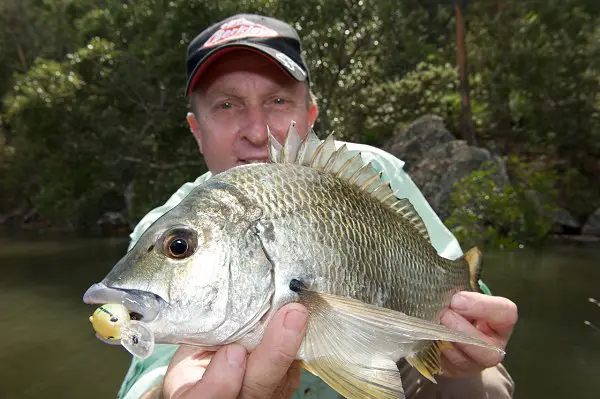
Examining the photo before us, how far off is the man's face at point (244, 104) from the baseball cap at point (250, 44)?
0.15 feet

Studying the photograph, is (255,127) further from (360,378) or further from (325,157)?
(360,378)

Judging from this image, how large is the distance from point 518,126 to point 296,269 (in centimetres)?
1593

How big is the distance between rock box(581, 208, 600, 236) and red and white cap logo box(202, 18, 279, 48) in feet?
41.2

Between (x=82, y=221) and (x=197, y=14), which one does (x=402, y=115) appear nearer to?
(x=197, y=14)

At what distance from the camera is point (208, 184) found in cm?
124

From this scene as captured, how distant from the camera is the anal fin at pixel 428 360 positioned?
1.41m

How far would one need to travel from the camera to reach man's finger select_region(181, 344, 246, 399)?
119 cm

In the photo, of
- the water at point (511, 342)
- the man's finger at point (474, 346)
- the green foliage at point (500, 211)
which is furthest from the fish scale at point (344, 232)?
the green foliage at point (500, 211)

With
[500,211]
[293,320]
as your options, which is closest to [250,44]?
→ [293,320]

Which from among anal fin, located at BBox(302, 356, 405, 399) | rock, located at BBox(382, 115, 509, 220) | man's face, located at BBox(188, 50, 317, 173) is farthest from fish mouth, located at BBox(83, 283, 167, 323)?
rock, located at BBox(382, 115, 509, 220)

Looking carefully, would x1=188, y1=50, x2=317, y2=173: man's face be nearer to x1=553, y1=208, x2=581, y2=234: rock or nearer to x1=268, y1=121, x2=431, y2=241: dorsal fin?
x1=268, y1=121, x2=431, y2=241: dorsal fin

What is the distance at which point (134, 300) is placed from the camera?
41.5 inches

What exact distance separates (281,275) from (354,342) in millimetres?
219

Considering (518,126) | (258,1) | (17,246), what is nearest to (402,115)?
(518,126)
